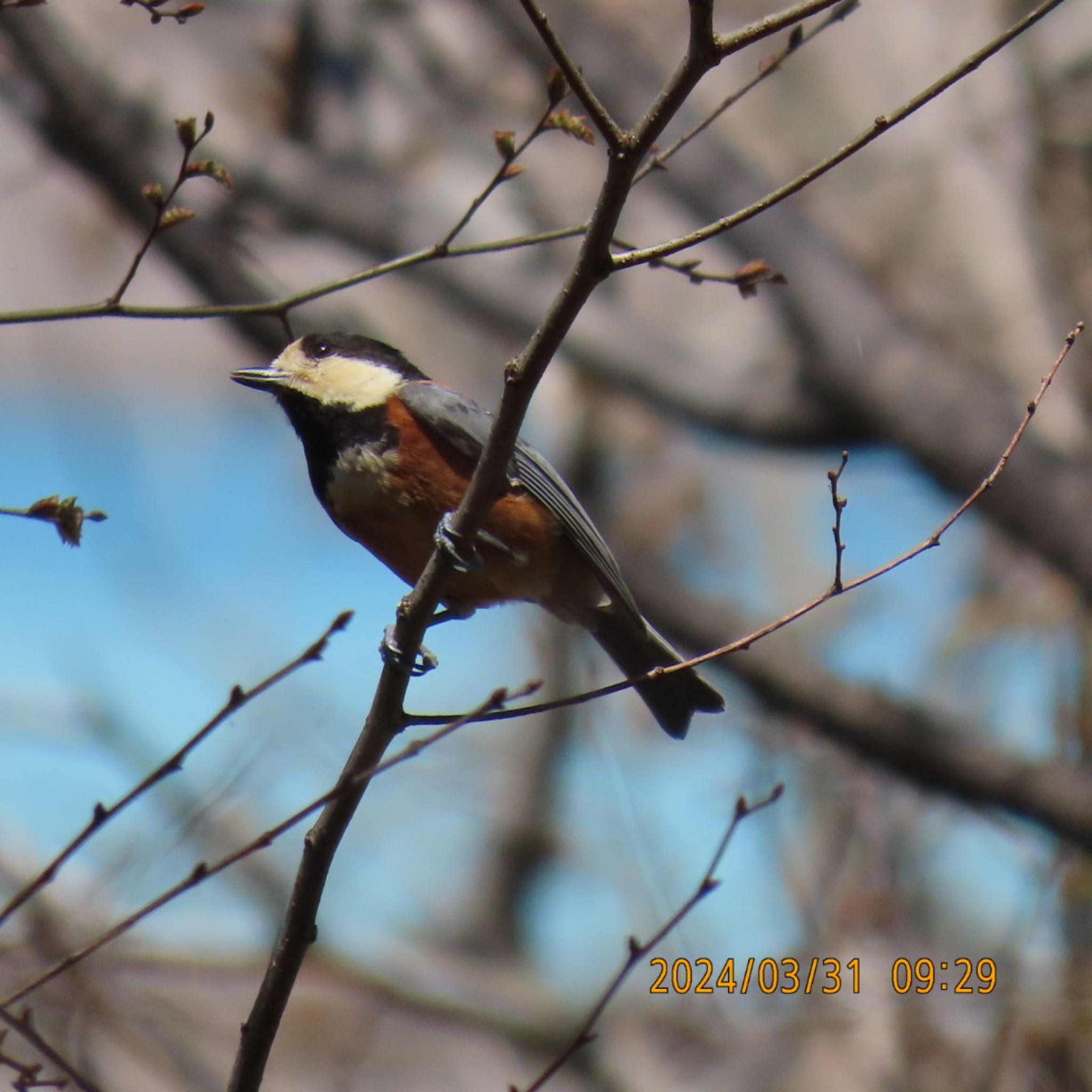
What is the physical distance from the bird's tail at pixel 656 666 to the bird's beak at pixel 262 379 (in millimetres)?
1147

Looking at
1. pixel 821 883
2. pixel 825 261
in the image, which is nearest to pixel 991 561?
pixel 825 261

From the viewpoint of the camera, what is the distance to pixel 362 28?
7.87 meters

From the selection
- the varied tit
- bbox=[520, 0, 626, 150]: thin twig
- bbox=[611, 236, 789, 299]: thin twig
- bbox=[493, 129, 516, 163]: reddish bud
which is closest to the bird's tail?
the varied tit

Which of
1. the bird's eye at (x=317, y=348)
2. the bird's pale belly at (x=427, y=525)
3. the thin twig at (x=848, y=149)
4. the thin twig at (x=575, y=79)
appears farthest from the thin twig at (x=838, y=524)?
the bird's eye at (x=317, y=348)

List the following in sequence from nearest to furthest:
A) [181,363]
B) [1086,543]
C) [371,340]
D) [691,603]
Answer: [371,340]
[1086,543]
[691,603]
[181,363]

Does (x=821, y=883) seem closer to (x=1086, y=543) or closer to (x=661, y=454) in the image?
(x=1086, y=543)

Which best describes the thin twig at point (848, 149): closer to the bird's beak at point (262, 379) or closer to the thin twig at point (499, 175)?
the thin twig at point (499, 175)

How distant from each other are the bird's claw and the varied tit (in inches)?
10.4

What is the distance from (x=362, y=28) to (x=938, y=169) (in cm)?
358

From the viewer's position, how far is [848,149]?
2260 mm

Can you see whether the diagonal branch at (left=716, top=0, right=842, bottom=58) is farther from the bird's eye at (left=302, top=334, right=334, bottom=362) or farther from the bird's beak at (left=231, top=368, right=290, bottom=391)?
the bird's eye at (left=302, top=334, right=334, bottom=362)

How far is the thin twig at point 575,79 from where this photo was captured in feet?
7.04
